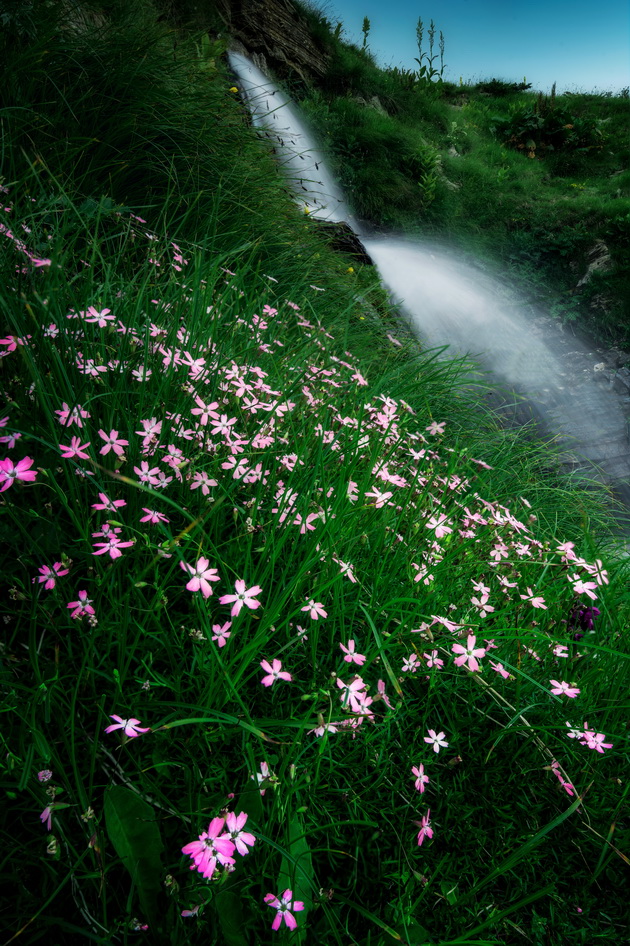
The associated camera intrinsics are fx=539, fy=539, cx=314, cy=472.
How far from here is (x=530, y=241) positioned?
10.7 meters

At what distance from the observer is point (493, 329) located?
27.0 ft

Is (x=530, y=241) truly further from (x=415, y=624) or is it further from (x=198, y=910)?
(x=198, y=910)

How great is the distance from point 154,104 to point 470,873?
3941mm

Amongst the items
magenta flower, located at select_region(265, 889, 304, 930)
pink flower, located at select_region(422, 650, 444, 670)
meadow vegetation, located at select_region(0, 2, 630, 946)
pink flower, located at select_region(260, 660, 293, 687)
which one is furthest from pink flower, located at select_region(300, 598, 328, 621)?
magenta flower, located at select_region(265, 889, 304, 930)

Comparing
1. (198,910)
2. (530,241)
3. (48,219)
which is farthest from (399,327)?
(530,241)

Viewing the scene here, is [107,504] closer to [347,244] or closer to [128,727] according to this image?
[128,727]

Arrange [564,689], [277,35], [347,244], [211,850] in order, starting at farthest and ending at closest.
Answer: [277,35] → [347,244] → [564,689] → [211,850]

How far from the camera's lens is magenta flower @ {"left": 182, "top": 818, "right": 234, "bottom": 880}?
0.74 m

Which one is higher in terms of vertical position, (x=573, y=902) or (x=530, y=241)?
(x=530, y=241)

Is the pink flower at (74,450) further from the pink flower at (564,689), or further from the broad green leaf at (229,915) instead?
the pink flower at (564,689)

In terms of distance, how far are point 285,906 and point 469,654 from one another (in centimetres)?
56

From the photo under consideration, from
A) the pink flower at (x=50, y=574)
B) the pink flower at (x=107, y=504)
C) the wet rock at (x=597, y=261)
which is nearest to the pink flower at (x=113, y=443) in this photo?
the pink flower at (x=107, y=504)

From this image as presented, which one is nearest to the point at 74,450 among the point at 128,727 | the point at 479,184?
the point at 128,727

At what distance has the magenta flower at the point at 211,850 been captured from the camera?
74 cm
